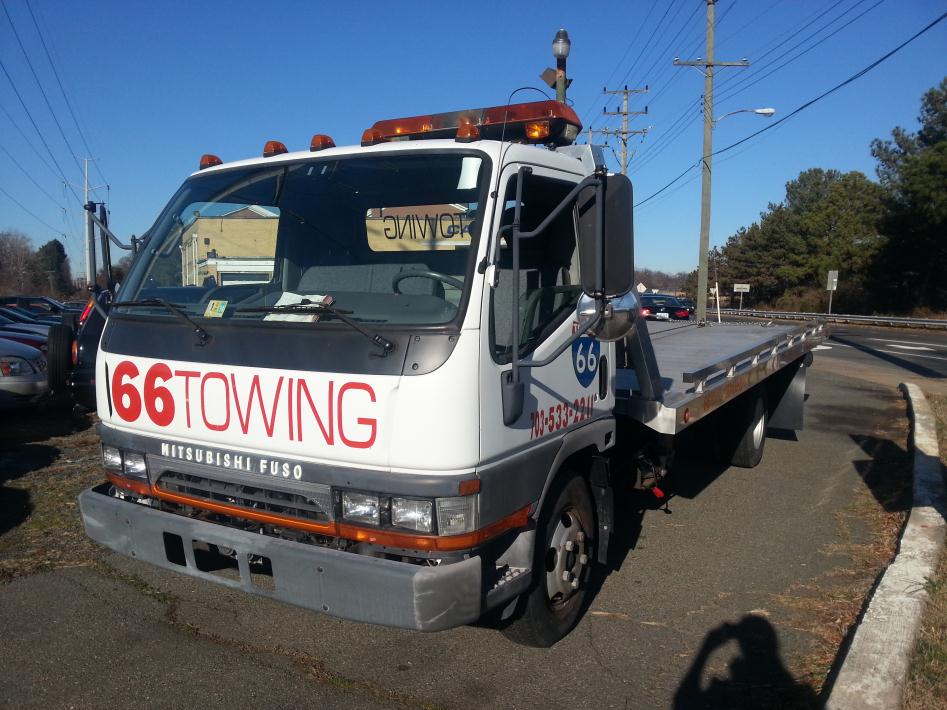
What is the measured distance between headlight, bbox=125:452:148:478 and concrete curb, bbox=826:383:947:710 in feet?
10.5

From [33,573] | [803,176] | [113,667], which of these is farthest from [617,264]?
[803,176]

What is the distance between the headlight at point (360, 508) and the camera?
3059 millimetres

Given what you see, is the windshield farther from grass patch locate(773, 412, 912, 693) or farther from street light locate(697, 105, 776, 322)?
street light locate(697, 105, 776, 322)

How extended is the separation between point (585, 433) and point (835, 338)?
30.0m

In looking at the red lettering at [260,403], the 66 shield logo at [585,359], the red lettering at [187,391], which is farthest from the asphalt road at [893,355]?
the red lettering at [187,391]

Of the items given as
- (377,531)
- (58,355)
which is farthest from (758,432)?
(58,355)

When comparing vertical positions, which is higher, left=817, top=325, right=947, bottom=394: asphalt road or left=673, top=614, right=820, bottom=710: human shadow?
left=673, top=614, right=820, bottom=710: human shadow

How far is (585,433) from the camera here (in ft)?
13.0

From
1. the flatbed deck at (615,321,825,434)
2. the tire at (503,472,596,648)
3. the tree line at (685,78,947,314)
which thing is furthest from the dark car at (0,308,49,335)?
the tree line at (685,78,947,314)

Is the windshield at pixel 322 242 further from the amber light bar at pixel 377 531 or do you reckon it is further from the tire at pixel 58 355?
the tire at pixel 58 355

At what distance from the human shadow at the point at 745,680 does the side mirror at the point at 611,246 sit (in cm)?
188

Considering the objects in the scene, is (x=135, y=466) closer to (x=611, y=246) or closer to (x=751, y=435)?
(x=611, y=246)

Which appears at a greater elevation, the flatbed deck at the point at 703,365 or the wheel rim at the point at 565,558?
the flatbed deck at the point at 703,365

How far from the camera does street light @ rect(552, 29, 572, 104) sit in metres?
9.07
